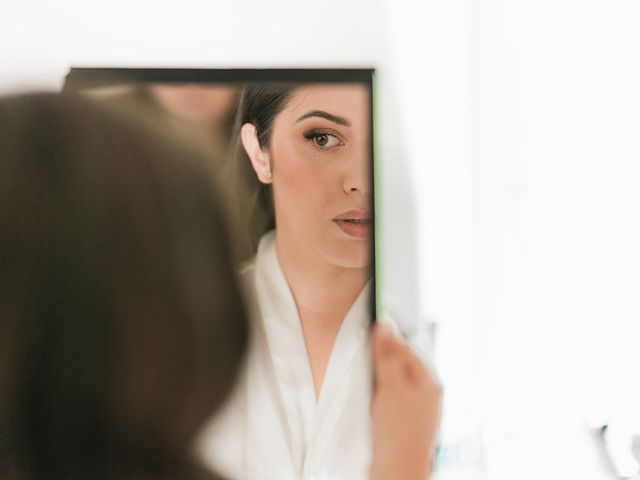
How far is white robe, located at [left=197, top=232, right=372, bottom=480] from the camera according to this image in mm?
929

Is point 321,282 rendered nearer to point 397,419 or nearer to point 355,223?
point 355,223

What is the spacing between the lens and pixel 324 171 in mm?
938

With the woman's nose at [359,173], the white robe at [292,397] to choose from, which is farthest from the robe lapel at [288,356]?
the woman's nose at [359,173]

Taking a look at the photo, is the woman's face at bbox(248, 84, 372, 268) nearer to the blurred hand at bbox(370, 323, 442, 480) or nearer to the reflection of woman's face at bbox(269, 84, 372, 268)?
the reflection of woman's face at bbox(269, 84, 372, 268)

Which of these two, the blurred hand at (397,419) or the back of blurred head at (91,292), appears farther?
the blurred hand at (397,419)

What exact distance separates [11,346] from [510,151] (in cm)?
70

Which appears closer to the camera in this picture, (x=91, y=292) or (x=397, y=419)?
(x=91, y=292)

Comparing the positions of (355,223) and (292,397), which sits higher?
(355,223)

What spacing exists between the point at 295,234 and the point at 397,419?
0.95 feet

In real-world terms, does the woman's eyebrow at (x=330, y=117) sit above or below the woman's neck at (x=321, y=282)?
above

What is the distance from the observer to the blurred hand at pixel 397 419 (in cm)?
95

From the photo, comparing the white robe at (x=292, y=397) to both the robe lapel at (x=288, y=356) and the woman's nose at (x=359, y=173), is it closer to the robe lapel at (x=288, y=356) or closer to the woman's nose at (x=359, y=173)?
the robe lapel at (x=288, y=356)

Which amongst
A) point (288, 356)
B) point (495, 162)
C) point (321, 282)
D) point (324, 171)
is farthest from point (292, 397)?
point (495, 162)

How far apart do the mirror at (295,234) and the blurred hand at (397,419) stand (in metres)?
0.02
